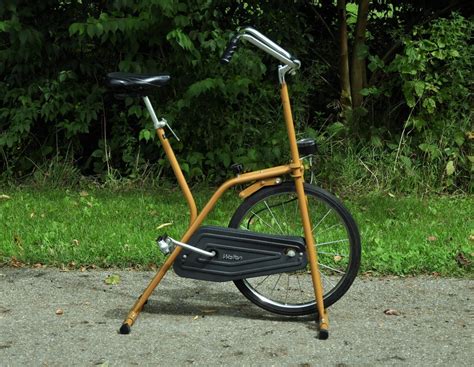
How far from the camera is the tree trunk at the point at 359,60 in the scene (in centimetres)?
826

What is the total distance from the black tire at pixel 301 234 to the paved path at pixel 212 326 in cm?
12

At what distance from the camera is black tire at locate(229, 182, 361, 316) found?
427 centimetres

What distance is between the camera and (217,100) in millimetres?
7676

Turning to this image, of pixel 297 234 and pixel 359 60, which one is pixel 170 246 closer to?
pixel 297 234

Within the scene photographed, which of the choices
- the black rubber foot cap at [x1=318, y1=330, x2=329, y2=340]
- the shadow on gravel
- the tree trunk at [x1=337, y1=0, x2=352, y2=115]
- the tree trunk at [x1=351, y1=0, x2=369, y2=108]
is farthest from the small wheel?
the tree trunk at [x1=351, y1=0, x2=369, y2=108]

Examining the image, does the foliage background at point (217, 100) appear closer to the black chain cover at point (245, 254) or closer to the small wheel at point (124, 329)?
the black chain cover at point (245, 254)

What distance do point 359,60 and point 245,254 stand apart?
450 centimetres

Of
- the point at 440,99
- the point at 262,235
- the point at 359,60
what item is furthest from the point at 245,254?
the point at 359,60

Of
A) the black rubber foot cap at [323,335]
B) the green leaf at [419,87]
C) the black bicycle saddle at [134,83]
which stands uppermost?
the black bicycle saddle at [134,83]

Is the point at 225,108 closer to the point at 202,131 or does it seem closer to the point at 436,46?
the point at 202,131

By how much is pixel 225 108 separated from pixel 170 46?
0.82m

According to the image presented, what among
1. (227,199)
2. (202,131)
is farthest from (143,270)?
(202,131)

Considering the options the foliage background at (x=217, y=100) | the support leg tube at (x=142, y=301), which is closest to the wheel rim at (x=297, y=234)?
the support leg tube at (x=142, y=301)

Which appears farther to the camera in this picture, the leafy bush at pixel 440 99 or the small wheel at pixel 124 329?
the leafy bush at pixel 440 99
